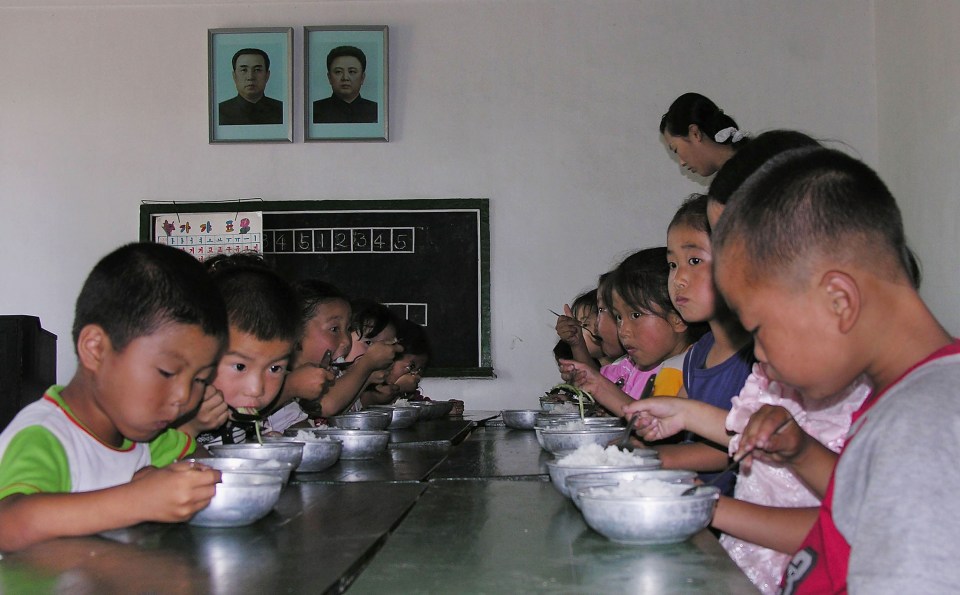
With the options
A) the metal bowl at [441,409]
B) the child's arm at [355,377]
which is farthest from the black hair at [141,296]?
the metal bowl at [441,409]

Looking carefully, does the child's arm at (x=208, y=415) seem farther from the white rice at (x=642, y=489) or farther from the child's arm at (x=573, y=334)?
the child's arm at (x=573, y=334)

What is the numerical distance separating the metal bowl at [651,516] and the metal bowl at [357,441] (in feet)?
3.49

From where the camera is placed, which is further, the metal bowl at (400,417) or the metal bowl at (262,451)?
the metal bowl at (400,417)

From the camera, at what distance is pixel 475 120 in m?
4.94

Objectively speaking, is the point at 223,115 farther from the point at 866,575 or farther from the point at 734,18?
the point at 866,575

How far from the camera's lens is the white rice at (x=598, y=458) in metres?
1.39

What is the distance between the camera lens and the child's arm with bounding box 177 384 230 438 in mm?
1788

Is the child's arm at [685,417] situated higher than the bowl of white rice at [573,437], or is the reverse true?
the child's arm at [685,417]

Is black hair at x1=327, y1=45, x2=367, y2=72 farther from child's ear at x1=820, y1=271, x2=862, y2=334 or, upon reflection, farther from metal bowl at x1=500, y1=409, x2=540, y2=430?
child's ear at x1=820, y1=271, x2=862, y2=334

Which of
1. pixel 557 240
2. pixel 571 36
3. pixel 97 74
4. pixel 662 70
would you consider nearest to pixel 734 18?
pixel 662 70

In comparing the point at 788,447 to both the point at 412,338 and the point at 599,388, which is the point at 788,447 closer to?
the point at 599,388

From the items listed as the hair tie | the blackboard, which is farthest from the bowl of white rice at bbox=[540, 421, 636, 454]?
the blackboard

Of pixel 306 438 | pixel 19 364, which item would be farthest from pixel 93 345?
pixel 19 364

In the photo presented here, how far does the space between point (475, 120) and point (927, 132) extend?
2.21 metres
